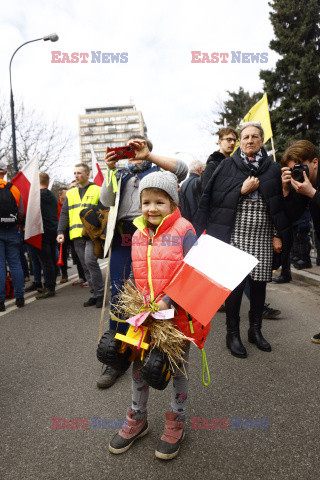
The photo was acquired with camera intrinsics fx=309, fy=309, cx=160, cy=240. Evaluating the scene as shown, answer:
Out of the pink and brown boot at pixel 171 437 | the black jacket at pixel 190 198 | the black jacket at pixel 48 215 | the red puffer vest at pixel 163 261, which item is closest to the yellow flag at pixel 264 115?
the black jacket at pixel 190 198

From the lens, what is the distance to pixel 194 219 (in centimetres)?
310

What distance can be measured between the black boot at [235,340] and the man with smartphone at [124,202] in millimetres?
1092

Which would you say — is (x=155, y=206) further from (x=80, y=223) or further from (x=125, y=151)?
(x=80, y=223)

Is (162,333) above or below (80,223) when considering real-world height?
below

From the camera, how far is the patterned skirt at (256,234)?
9.45ft

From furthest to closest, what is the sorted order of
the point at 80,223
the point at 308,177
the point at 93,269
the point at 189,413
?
1. the point at 80,223
2. the point at 93,269
3. the point at 308,177
4. the point at 189,413

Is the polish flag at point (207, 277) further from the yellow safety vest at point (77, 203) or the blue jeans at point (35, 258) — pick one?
the blue jeans at point (35, 258)

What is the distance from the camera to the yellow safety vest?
187 inches

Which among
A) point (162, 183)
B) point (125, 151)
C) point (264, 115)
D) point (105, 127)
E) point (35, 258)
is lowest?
point (35, 258)

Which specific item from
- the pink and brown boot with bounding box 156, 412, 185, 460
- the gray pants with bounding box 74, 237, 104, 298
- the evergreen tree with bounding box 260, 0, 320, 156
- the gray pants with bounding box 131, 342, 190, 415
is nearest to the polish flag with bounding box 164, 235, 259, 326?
the gray pants with bounding box 131, 342, 190, 415

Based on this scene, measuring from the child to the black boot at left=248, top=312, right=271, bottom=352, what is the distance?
1451mm

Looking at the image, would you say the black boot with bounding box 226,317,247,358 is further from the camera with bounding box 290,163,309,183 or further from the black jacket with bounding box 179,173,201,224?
the black jacket with bounding box 179,173,201,224

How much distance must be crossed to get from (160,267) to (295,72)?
21.8m

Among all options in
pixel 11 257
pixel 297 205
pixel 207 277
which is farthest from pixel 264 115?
pixel 207 277
